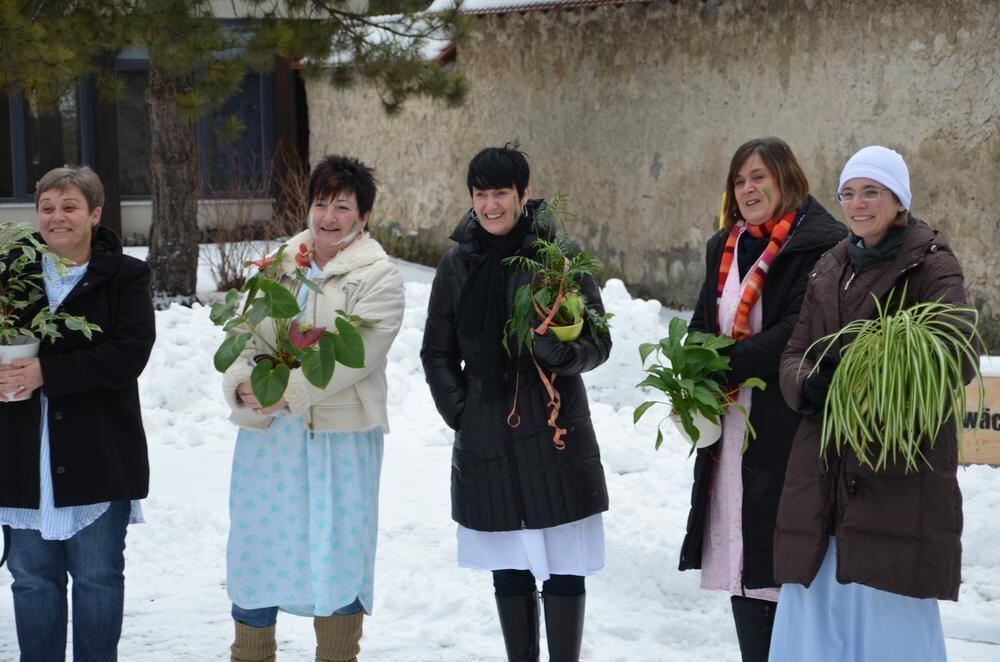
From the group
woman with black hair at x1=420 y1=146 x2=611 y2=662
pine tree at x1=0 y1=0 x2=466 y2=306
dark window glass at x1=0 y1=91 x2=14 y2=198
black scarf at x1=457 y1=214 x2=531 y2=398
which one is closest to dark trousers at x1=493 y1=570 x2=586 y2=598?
woman with black hair at x1=420 y1=146 x2=611 y2=662

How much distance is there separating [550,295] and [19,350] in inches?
64.3

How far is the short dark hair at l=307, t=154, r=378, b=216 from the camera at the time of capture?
430 centimetres

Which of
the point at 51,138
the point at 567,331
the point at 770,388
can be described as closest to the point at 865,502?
the point at 770,388

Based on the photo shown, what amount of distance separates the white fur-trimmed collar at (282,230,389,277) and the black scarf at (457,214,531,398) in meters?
0.32

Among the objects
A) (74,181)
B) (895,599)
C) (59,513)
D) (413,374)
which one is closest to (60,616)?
(59,513)

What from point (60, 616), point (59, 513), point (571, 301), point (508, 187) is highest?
point (508, 187)

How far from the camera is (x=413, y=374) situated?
9.10 meters

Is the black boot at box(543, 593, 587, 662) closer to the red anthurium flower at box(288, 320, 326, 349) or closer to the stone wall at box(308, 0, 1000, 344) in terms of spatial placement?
the red anthurium flower at box(288, 320, 326, 349)

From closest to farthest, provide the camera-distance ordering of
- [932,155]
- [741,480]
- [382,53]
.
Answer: [741,480], [932,155], [382,53]

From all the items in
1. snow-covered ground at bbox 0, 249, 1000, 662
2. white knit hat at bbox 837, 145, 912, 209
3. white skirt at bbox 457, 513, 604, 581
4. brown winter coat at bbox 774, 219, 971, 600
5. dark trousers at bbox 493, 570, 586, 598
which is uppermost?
white knit hat at bbox 837, 145, 912, 209

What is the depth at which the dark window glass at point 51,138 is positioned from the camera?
57.2 feet

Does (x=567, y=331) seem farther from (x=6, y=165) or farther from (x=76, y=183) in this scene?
(x=6, y=165)

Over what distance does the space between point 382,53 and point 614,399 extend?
4.59m

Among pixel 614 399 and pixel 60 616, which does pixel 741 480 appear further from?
pixel 614 399
